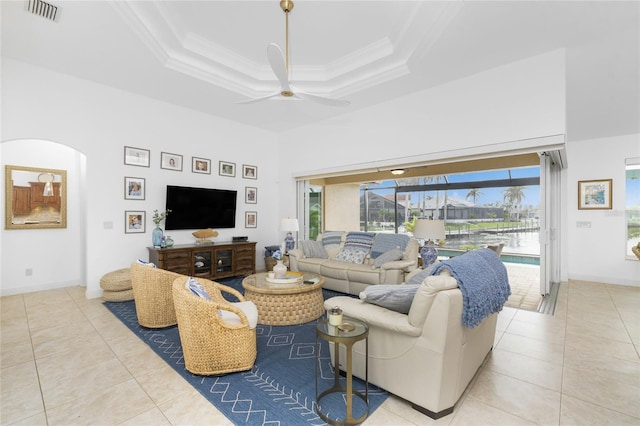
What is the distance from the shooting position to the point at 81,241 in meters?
5.19

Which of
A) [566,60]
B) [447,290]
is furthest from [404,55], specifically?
[447,290]

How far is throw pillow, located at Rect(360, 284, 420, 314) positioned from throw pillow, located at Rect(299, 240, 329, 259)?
323 cm

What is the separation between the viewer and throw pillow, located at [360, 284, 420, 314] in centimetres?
202

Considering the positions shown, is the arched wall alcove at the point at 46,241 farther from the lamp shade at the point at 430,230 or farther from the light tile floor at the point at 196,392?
the lamp shade at the point at 430,230

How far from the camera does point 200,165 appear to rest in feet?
18.5

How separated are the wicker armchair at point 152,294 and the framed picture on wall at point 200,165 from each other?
2.74m

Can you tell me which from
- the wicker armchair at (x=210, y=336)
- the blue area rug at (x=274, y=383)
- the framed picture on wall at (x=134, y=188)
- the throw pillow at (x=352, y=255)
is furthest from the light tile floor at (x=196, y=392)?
A: the throw pillow at (x=352, y=255)

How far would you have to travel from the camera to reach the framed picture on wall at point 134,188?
15.6 feet

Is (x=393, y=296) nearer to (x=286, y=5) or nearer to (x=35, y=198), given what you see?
(x=286, y=5)

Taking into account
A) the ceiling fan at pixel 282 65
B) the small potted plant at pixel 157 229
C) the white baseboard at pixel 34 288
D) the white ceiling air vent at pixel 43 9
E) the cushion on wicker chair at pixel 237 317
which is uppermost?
the white ceiling air vent at pixel 43 9

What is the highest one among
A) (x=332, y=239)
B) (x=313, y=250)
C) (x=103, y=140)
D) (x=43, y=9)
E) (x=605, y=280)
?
(x=43, y=9)

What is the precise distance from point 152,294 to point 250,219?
3302 mm

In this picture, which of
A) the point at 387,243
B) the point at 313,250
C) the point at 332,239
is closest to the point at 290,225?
the point at 313,250

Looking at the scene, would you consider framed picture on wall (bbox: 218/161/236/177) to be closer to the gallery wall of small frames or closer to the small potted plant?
the gallery wall of small frames
